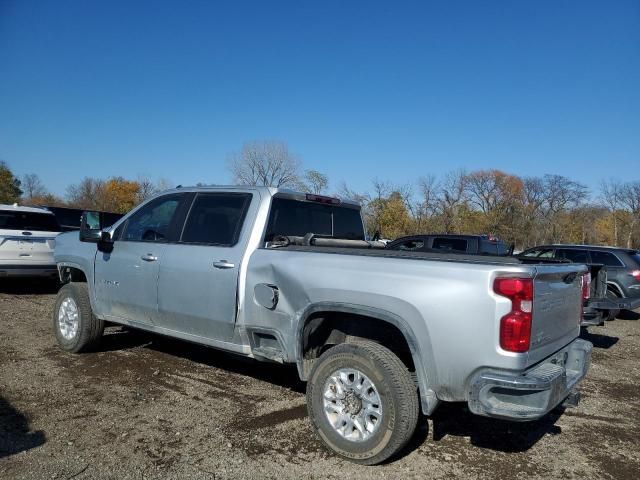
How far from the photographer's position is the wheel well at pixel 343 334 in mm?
3859

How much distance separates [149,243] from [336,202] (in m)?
1.96

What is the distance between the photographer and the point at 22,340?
6.69 m

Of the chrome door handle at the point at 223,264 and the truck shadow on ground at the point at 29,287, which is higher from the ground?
the chrome door handle at the point at 223,264

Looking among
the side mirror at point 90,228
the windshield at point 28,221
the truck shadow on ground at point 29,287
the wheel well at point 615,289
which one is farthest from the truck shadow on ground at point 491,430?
the truck shadow on ground at point 29,287

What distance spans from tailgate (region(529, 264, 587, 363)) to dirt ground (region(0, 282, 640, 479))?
3.05 feet

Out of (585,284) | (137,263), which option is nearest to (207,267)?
(137,263)

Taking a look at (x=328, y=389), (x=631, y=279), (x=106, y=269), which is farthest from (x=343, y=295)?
(x=631, y=279)

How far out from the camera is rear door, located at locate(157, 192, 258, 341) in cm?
450

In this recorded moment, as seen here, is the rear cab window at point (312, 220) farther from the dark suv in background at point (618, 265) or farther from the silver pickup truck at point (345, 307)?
the dark suv in background at point (618, 265)

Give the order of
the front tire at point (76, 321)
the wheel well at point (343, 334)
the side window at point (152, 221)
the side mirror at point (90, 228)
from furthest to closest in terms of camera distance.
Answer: the front tire at point (76, 321), the side mirror at point (90, 228), the side window at point (152, 221), the wheel well at point (343, 334)

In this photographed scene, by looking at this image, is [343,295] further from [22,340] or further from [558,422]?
[22,340]

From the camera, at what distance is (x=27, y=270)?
33.0 ft

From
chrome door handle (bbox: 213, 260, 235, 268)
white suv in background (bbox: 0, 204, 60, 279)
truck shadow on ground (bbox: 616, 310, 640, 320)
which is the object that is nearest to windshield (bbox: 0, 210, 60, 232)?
white suv in background (bbox: 0, 204, 60, 279)

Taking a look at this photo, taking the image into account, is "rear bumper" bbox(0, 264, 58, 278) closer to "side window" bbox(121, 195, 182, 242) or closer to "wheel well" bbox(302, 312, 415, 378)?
"side window" bbox(121, 195, 182, 242)
